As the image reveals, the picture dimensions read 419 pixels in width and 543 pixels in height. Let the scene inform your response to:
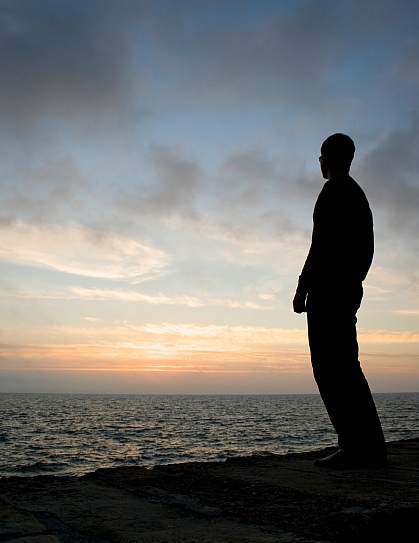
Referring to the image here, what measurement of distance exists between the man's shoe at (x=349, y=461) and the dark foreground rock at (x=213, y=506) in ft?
0.42

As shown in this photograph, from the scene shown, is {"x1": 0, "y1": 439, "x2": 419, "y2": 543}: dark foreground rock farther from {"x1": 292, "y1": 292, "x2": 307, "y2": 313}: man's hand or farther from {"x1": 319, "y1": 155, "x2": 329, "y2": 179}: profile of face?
{"x1": 319, "y1": 155, "x2": 329, "y2": 179}: profile of face

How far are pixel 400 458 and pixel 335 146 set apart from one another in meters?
2.55

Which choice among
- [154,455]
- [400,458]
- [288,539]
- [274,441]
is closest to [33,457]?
[154,455]

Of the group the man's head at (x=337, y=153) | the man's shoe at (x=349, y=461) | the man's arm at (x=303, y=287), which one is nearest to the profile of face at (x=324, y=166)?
the man's head at (x=337, y=153)

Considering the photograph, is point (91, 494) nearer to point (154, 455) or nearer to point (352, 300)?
point (352, 300)

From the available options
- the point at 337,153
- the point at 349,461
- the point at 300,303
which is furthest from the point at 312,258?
the point at 349,461

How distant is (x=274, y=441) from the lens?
2755cm

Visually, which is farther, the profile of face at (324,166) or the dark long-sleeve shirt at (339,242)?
the profile of face at (324,166)

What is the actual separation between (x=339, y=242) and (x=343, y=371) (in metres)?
0.98

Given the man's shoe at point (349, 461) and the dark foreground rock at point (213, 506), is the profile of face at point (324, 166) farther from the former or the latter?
the dark foreground rock at point (213, 506)

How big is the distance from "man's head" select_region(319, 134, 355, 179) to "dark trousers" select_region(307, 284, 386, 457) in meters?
0.99

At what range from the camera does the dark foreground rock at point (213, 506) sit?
6.58 ft

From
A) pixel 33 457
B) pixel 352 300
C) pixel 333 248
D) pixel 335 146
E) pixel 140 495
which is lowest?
pixel 33 457

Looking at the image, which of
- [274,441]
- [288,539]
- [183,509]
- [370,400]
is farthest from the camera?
[274,441]
